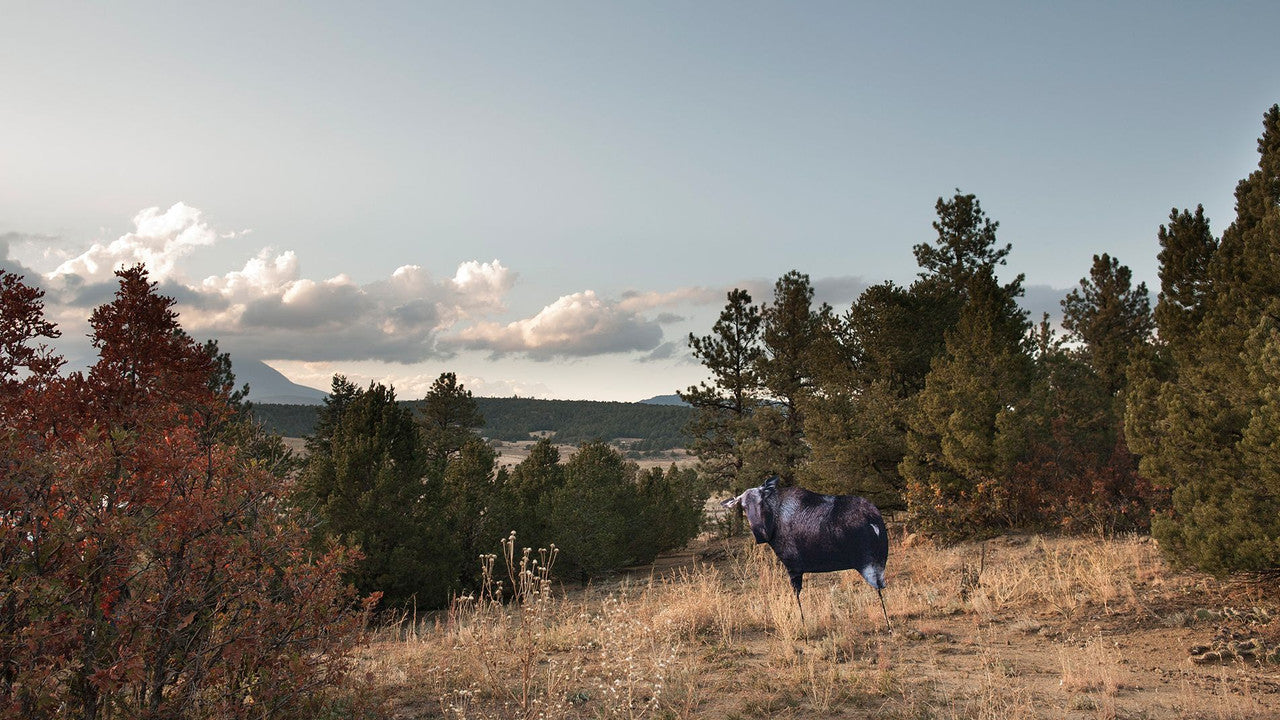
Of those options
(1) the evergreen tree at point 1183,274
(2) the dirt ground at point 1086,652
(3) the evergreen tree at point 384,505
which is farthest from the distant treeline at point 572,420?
(2) the dirt ground at point 1086,652

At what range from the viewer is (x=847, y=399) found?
2145cm

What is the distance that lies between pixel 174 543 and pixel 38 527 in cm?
63

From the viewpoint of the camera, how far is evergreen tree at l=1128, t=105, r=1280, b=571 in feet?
29.4

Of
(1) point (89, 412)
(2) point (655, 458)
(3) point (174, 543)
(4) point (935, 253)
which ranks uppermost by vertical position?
(4) point (935, 253)

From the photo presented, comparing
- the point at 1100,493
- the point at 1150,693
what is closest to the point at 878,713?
the point at 1150,693

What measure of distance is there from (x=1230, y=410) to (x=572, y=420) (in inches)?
5017

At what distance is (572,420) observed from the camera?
135 meters

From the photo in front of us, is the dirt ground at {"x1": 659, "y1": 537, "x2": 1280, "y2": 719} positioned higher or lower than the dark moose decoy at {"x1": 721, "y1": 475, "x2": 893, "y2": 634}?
lower

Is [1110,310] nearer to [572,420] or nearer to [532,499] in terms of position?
[532,499]

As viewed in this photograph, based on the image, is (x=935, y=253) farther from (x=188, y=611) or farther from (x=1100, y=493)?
(x=188, y=611)

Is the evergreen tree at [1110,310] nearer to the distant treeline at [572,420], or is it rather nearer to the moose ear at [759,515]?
the moose ear at [759,515]

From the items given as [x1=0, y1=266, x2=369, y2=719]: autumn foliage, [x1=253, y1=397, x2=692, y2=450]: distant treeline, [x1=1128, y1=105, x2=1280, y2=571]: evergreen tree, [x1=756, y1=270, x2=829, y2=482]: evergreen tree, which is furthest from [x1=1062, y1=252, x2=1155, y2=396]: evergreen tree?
[x1=253, y1=397, x2=692, y2=450]: distant treeline

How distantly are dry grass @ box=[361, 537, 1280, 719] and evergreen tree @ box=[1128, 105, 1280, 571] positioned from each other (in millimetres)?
1093

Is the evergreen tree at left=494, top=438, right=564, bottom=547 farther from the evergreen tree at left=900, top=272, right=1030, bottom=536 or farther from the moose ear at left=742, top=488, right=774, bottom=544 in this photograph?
the moose ear at left=742, top=488, right=774, bottom=544
